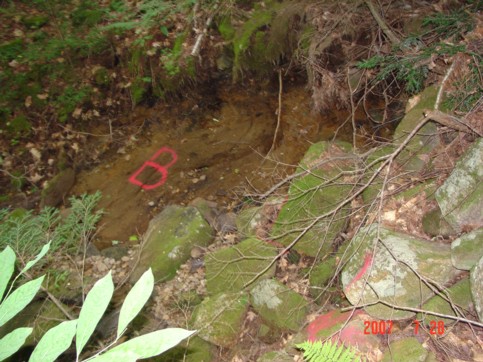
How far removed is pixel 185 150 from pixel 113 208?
1578 mm

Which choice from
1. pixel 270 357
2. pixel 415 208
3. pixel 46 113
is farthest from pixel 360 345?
pixel 46 113

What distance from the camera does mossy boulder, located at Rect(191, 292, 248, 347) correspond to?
3727mm

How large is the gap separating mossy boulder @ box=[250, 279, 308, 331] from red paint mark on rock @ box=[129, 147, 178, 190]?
2.86 metres

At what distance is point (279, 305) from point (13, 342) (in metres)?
3.20

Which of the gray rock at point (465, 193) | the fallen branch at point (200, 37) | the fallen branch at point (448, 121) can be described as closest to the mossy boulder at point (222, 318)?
the gray rock at point (465, 193)

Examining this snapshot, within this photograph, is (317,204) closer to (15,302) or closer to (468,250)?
(468,250)

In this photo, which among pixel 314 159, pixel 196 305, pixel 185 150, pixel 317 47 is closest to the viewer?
pixel 196 305

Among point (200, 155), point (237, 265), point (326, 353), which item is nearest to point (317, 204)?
point (237, 265)

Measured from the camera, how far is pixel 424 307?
2.70 m

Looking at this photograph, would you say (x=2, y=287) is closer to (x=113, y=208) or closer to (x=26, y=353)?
(x=26, y=353)

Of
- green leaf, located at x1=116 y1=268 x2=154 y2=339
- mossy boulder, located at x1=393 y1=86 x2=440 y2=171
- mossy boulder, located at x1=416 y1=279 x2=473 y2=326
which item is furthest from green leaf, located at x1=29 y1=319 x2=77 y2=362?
mossy boulder, located at x1=393 y1=86 x2=440 y2=171

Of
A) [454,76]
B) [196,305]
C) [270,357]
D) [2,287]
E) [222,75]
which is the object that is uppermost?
[2,287]

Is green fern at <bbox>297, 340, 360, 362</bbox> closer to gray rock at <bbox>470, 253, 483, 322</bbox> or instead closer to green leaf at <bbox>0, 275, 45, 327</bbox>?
gray rock at <bbox>470, 253, 483, 322</bbox>

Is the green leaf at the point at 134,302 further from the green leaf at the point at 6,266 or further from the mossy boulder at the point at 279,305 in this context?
the mossy boulder at the point at 279,305
